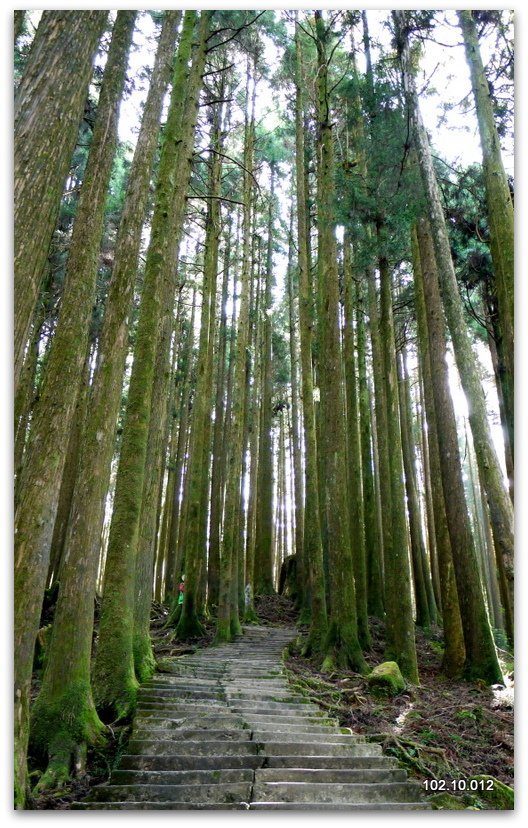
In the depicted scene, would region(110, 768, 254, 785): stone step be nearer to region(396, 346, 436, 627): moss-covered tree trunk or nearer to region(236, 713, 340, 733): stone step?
region(236, 713, 340, 733): stone step

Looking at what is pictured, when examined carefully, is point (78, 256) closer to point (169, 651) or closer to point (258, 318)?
point (169, 651)

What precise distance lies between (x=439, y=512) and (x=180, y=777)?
23.3 feet

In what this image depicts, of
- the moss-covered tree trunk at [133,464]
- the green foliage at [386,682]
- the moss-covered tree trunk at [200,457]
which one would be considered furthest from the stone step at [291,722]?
the moss-covered tree trunk at [200,457]

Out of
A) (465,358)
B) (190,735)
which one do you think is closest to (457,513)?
(465,358)

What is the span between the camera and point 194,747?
3975 millimetres

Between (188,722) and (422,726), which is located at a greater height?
(188,722)

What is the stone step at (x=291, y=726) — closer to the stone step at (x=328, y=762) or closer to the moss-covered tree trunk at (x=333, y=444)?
the stone step at (x=328, y=762)

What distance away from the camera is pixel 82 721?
404cm

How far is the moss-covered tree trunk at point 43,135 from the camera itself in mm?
2779

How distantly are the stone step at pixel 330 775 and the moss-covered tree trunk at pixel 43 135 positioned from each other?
10.3ft

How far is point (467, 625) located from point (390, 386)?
12.6 ft

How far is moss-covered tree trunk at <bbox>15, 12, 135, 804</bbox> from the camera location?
9.78 feet

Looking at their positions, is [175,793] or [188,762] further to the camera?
[188,762]

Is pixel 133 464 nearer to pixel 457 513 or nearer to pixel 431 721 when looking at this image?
pixel 431 721
